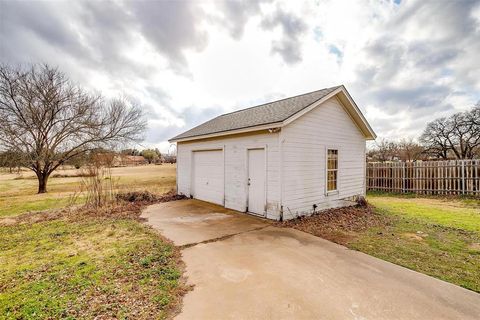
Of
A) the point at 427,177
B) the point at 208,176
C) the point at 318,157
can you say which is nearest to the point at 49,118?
the point at 208,176

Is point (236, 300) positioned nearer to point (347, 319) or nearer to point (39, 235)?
point (347, 319)

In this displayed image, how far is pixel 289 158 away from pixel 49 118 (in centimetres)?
1831

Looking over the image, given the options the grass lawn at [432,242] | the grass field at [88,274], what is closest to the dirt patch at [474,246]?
the grass lawn at [432,242]

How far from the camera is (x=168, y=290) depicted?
3.05 metres

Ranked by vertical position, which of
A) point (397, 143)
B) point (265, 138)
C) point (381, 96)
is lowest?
point (265, 138)

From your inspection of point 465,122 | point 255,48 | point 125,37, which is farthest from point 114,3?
point 465,122

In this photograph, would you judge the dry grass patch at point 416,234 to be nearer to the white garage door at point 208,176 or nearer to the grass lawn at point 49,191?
the white garage door at point 208,176

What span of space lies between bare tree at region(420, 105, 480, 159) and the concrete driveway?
29.0m

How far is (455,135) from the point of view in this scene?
24.1 meters

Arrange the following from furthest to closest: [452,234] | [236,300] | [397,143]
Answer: [397,143]
[452,234]
[236,300]

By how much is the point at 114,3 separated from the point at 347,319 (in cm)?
1159

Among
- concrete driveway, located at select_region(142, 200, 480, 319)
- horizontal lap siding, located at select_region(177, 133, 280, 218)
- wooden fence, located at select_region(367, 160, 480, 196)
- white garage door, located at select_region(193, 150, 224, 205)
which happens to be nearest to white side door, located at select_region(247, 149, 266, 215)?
horizontal lap siding, located at select_region(177, 133, 280, 218)

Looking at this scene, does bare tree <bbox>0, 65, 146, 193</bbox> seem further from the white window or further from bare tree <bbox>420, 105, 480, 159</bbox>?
bare tree <bbox>420, 105, 480, 159</bbox>

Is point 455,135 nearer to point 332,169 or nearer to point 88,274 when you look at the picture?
point 332,169
